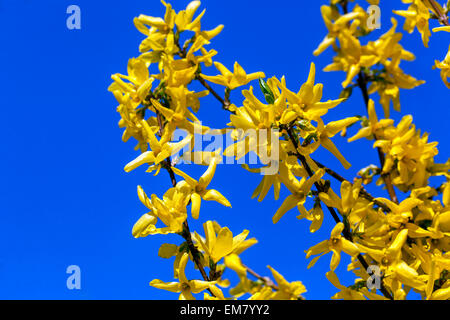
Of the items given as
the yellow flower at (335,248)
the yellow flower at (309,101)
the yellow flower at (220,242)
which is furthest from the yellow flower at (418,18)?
the yellow flower at (220,242)

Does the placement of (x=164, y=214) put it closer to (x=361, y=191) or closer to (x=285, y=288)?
(x=285, y=288)

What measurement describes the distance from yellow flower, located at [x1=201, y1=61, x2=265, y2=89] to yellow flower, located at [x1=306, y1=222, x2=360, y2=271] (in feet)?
2.02

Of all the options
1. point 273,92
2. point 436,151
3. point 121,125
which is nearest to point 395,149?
point 436,151

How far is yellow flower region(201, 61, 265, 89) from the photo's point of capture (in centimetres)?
143

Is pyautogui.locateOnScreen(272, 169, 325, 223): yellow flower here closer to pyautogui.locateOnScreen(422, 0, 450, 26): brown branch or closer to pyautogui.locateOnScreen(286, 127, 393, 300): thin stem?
pyautogui.locateOnScreen(286, 127, 393, 300): thin stem

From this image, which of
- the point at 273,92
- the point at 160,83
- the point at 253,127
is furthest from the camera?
the point at 160,83

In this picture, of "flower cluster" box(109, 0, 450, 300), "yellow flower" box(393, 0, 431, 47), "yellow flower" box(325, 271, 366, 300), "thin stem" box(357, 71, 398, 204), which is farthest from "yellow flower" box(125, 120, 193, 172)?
"yellow flower" box(393, 0, 431, 47)

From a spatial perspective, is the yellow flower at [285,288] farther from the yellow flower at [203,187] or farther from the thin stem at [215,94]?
the thin stem at [215,94]

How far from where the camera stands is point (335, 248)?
124 cm

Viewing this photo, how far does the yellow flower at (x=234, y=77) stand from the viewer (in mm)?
1431

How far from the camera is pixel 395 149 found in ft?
4.88

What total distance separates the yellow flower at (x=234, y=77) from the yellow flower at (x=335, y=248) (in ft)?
2.02

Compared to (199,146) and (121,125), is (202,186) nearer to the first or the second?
(199,146)
